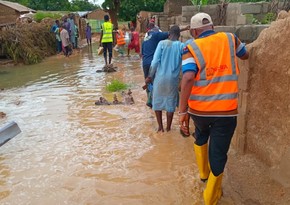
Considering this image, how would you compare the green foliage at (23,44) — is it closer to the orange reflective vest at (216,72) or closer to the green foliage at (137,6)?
the orange reflective vest at (216,72)

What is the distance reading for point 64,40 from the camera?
16297mm

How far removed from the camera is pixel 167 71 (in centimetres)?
467

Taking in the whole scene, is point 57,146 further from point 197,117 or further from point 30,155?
point 197,117

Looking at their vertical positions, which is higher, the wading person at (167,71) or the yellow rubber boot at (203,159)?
the wading person at (167,71)

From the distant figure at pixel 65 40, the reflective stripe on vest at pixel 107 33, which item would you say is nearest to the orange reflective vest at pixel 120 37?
the distant figure at pixel 65 40

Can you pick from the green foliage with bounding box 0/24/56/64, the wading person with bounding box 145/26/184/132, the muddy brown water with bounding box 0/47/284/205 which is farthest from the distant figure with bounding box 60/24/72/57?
the wading person with bounding box 145/26/184/132

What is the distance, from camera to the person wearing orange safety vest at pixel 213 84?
2807mm

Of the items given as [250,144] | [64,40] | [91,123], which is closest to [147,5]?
[64,40]

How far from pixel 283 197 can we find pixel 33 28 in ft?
52.0

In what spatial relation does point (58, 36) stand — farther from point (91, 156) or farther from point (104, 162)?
point (104, 162)

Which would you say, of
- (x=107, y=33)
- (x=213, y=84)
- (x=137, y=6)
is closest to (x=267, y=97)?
(x=213, y=84)

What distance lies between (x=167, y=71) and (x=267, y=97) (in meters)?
1.71

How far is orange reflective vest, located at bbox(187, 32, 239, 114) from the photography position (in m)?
2.80

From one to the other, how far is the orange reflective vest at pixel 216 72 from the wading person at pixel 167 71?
1764 mm
